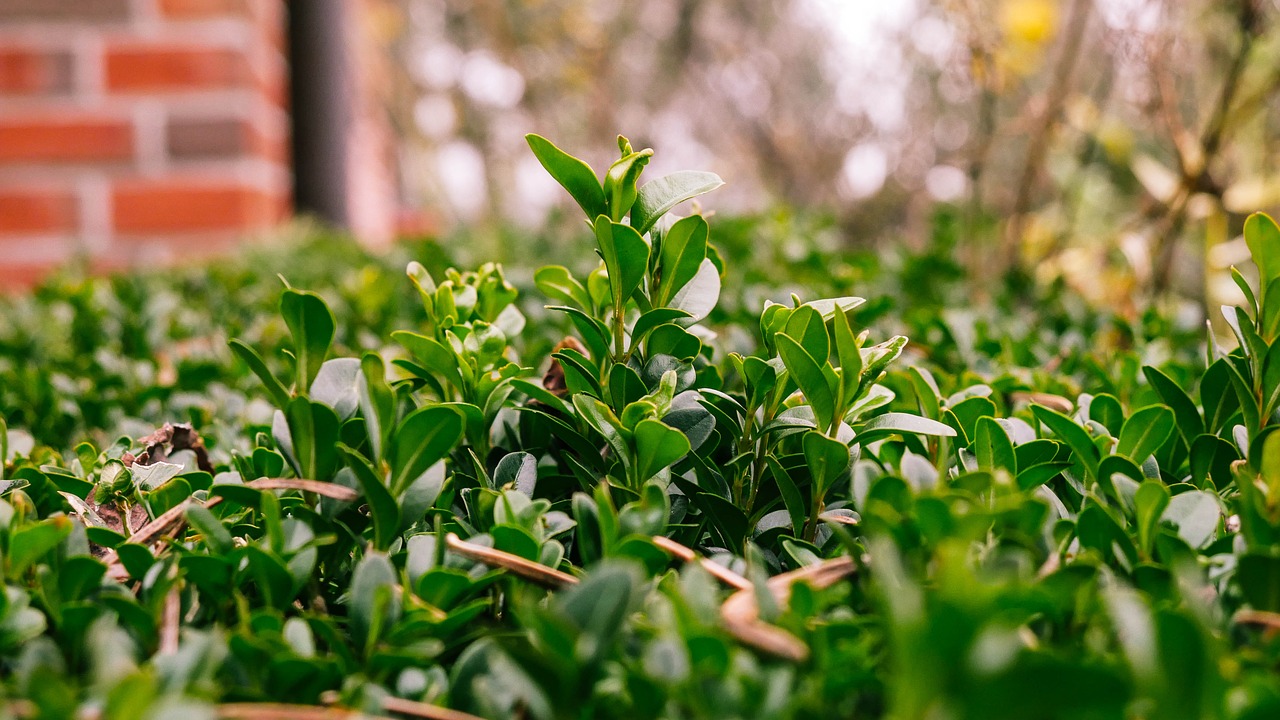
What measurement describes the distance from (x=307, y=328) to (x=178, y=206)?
383cm

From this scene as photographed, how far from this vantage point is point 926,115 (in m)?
6.76

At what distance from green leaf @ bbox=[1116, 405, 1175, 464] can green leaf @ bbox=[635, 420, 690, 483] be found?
1.18ft

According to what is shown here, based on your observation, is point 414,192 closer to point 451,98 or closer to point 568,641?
point 451,98

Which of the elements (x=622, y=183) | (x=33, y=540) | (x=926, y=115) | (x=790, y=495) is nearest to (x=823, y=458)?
(x=790, y=495)

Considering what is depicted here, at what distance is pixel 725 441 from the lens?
83 cm

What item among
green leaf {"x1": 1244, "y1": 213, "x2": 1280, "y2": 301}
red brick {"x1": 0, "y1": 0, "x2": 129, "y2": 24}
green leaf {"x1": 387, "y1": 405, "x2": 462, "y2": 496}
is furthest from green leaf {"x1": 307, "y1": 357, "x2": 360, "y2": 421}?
red brick {"x1": 0, "y1": 0, "x2": 129, "y2": 24}

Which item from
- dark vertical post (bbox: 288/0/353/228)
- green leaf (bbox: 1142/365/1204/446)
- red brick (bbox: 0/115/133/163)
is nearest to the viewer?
green leaf (bbox: 1142/365/1204/446)

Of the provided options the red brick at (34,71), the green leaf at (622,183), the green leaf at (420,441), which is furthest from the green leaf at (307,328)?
the red brick at (34,71)

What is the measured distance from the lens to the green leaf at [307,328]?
2.34ft

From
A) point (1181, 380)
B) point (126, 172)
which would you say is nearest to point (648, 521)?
point (1181, 380)

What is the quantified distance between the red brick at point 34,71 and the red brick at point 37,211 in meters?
0.42

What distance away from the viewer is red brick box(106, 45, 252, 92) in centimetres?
392

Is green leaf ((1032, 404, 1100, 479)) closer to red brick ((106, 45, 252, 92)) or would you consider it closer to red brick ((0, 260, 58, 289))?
red brick ((106, 45, 252, 92))

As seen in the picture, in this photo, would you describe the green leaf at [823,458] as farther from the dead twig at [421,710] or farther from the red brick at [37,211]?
the red brick at [37,211]
